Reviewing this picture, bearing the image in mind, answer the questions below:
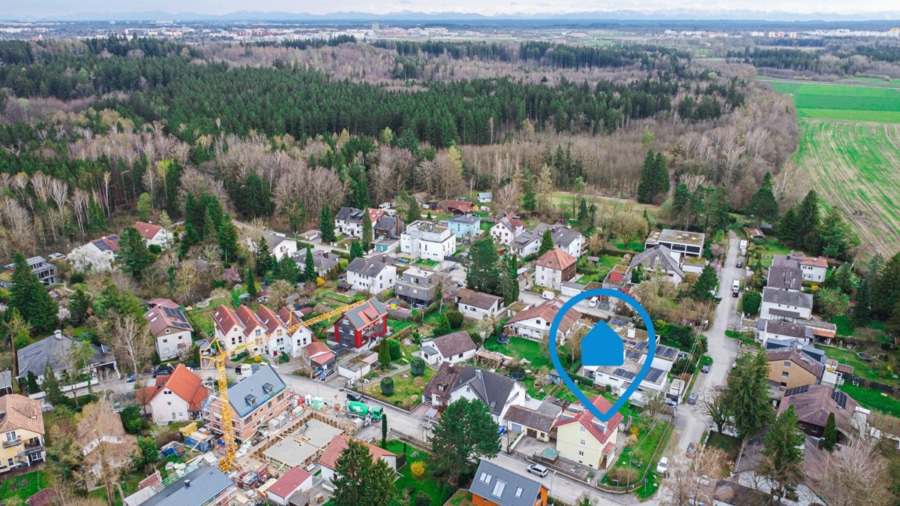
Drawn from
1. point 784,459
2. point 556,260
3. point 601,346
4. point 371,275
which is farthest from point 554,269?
point 784,459

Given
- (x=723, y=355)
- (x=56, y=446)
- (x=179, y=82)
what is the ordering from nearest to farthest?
(x=56, y=446), (x=723, y=355), (x=179, y=82)

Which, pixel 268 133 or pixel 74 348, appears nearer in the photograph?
pixel 74 348

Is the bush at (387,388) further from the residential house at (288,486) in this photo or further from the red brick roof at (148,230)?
the red brick roof at (148,230)

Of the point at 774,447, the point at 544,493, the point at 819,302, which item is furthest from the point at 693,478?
the point at 819,302

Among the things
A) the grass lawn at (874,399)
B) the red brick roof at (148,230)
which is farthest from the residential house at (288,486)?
the red brick roof at (148,230)

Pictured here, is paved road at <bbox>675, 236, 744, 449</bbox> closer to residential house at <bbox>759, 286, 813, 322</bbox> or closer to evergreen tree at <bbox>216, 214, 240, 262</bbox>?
residential house at <bbox>759, 286, 813, 322</bbox>

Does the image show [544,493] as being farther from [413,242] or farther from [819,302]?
[413,242]
